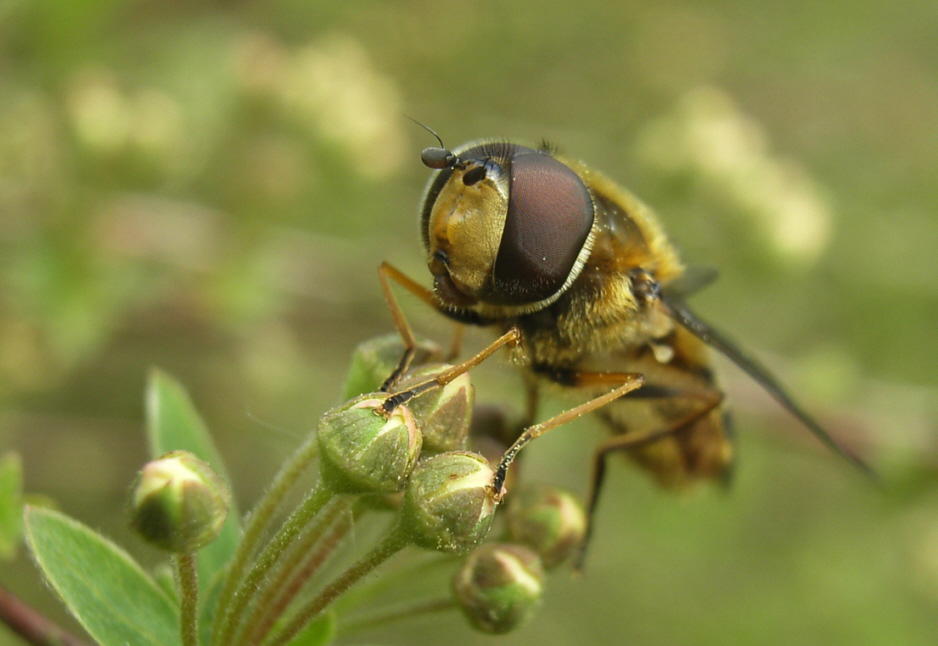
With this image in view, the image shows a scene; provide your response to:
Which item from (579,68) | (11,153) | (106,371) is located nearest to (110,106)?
(11,153)

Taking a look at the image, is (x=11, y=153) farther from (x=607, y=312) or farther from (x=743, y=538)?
(x=743, y=538)

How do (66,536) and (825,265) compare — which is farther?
(825,265)

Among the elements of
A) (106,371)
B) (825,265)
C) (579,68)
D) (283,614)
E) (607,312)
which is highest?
(607,312)

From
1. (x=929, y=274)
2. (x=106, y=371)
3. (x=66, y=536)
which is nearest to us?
(x=66, y=536)

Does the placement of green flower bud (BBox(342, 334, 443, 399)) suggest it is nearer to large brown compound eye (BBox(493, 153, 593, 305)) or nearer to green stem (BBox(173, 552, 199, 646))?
large brown compound eye (BBox(493, 153, 593, 305))

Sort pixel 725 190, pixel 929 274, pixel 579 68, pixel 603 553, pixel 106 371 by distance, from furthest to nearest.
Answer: pixel 579 68 < pixel 929 274 < pixel 603 553 < pixel 106 371 < pixel 725 190

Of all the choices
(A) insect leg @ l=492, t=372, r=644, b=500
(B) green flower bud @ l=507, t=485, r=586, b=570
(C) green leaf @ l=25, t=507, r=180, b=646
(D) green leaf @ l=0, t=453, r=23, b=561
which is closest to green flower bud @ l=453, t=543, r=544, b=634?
(B) green flower bud @ l=507, t=485, r=586, b=570

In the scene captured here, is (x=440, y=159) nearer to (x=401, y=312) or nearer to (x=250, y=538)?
(x=401, y=312)
